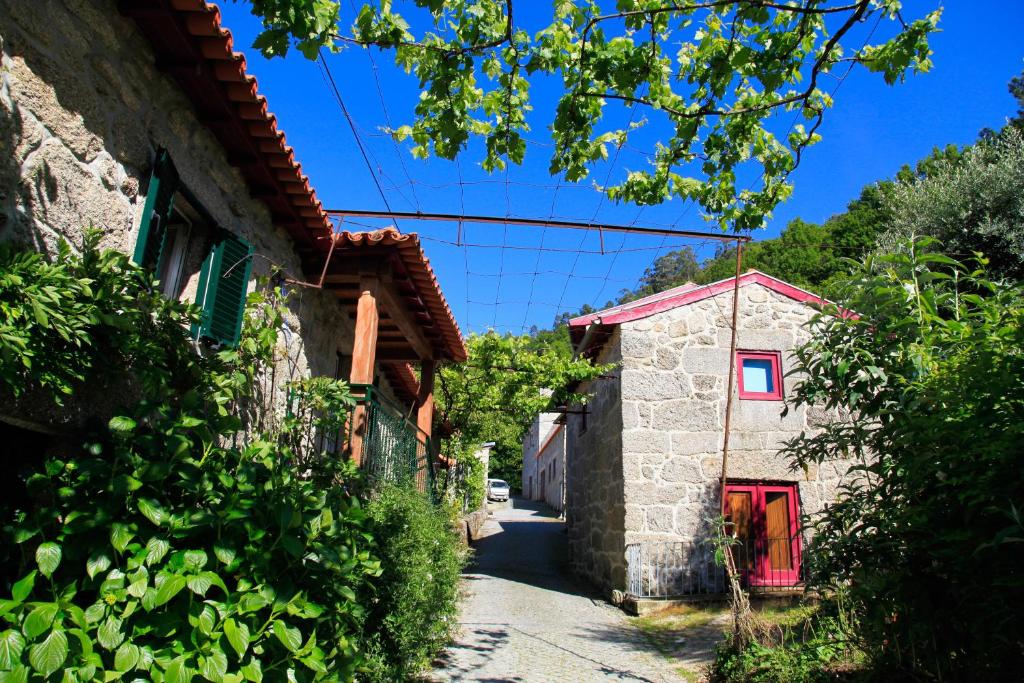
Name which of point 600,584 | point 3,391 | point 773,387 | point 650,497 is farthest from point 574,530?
point 3,391

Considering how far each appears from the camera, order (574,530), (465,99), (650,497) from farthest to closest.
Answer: (574,530) < (650,497) < (465,99)

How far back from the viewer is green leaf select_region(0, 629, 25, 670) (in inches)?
75.6

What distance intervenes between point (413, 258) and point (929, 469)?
425 cm

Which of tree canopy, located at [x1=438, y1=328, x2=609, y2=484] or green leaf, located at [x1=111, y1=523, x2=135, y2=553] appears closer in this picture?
green leaf, located at [x1=111, y1=523, x2=135, y2=553]

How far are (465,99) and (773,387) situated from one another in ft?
25.9

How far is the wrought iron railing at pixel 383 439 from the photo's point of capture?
544 centimetres

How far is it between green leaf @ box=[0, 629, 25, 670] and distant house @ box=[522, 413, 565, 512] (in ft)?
59.9

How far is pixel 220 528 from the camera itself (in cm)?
256

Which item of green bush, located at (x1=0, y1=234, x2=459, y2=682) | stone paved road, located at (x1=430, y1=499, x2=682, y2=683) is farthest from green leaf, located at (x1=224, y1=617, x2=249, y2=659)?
stone paved road, located at (x1=430, y1=499, x2=682, y2=683)

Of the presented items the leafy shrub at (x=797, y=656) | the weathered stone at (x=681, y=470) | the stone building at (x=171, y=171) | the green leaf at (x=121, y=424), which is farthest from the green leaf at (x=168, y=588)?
the weathered stone at (x=681, y=470)

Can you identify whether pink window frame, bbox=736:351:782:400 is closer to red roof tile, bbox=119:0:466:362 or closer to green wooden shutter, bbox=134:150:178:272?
red roof tile, bbox=119:0:466:362

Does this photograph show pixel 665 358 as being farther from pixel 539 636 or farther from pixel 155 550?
pixel 155 550

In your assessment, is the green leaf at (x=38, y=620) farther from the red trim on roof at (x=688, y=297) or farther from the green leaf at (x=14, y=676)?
the red trim on roof at (x=688, y=297)

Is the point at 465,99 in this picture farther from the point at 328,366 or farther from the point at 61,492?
the point at 328,366
